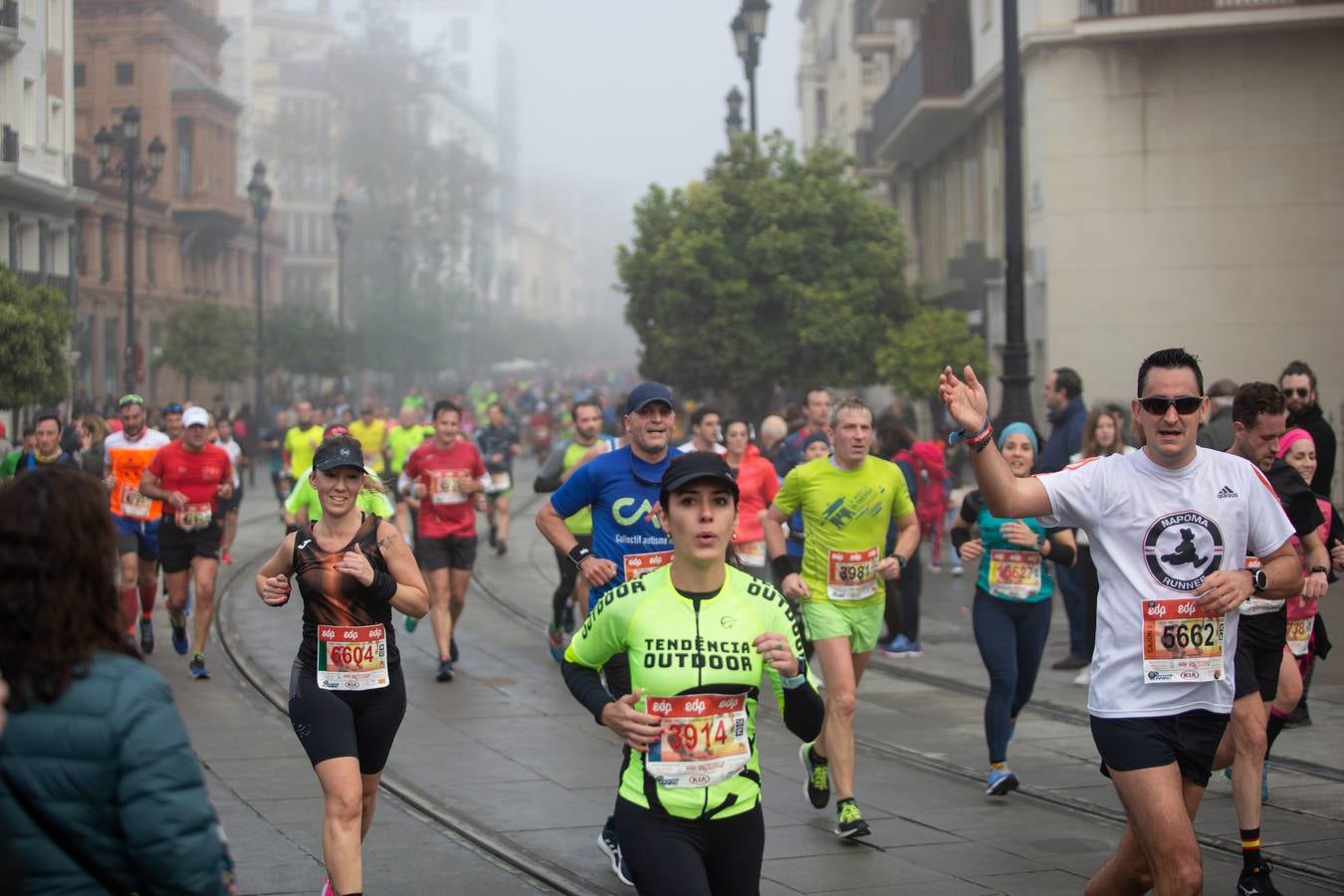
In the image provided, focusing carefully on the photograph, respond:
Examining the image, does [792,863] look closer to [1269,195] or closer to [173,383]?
[1269,195]

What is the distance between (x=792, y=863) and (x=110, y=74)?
57.1 meters

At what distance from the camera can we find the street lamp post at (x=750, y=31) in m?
25.3

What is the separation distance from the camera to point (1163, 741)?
212 inches

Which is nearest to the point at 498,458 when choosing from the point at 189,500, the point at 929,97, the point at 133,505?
the point at 929,97

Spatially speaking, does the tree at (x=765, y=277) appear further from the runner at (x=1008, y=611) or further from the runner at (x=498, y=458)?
the runner at (x=1008, y=611)

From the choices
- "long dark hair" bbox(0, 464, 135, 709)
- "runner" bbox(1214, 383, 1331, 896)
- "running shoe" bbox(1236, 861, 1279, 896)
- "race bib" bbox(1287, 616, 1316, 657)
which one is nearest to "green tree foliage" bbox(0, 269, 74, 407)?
"race bib" bbox(1287, 616, 1316, 657)

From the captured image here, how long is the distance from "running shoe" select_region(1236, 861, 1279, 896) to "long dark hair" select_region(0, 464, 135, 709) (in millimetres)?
4781

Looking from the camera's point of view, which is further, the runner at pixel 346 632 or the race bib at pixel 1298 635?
the race bib at pixel 1298 635

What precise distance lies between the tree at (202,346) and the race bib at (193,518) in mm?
39075

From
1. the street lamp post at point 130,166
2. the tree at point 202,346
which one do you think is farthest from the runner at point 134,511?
the tree at point 202,346

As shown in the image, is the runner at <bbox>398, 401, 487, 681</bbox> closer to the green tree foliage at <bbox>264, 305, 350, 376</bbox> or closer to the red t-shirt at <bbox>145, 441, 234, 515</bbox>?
the red t-shirt at <bbox>145, 441, 234, 515</bbox>

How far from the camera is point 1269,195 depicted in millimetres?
25953

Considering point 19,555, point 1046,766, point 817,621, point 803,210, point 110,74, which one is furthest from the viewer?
point 110,74

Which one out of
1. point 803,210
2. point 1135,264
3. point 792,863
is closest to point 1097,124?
point 1135,264
